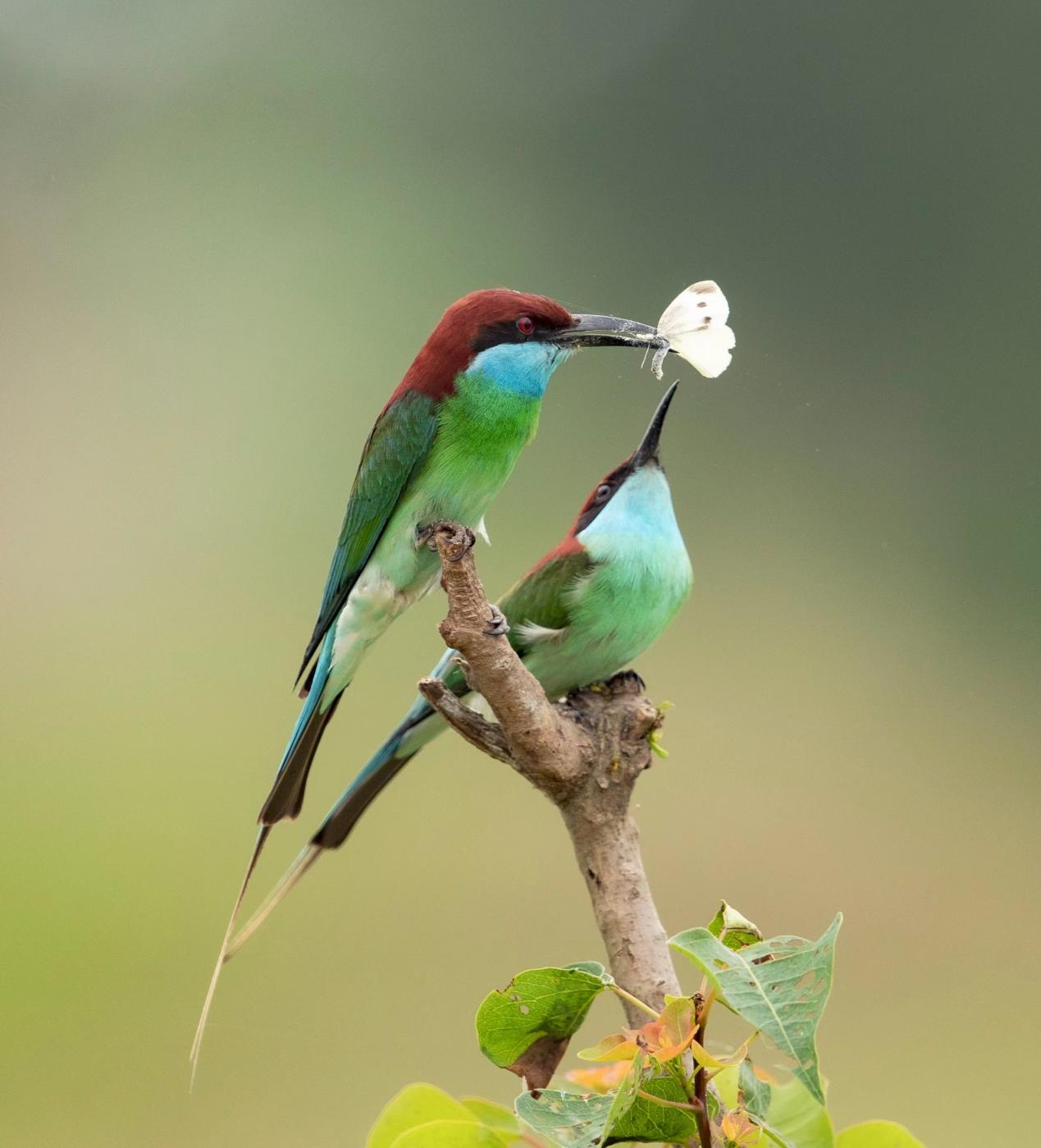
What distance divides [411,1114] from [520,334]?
0.66 m

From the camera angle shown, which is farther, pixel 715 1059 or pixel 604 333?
pixel 604 333

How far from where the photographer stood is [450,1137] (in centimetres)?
66

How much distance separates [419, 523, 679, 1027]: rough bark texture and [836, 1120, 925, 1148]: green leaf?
1.02ft

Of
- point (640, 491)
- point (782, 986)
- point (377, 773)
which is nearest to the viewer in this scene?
point (782, 986)

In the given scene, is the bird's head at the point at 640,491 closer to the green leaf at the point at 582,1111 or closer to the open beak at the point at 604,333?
the open beak at the point at 604,333

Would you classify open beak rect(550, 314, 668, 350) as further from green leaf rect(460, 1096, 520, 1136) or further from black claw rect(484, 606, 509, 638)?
green leaf rect(460, 1096, 520, 1136)

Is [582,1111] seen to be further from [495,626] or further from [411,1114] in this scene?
[495,626]

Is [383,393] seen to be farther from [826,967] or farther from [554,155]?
[826,967]

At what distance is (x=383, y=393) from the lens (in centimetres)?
327

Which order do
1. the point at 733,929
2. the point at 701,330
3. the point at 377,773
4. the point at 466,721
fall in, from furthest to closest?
the point at 377,773 → the point at 466,721 → the point at 701,330 → the point at 733,929

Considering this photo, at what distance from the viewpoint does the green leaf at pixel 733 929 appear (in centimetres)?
69

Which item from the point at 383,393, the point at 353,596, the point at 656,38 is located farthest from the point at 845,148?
the point at 353,596

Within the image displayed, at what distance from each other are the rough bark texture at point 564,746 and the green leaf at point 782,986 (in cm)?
40

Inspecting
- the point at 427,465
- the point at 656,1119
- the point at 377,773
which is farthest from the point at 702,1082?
the point at 377,773
